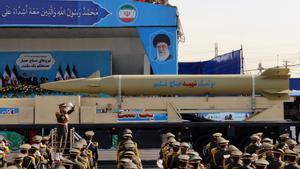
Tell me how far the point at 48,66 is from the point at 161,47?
773 centimetres

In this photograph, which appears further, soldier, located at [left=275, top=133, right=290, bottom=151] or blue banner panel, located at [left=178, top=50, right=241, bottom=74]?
blue banner panel, located at [left=178, top=50, right=241, bottom=74]

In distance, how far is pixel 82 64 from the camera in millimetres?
30828

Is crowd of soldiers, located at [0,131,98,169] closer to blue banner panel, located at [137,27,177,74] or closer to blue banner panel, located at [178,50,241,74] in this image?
blue banner panel, located at [137,27,177,74]

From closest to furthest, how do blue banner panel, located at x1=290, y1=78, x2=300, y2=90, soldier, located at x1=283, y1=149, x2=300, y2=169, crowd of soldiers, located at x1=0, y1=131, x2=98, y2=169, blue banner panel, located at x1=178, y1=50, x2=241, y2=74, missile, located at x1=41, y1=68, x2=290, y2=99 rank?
soldier, located at x1=283, y1=149, x2=300, y2=169
crowd of soldiers, located at x1=0, y1=131, x2=98, y2=169
missile, located at x1=41, y1=68, x2=290, y2=99
blue banner panel, located at x1=178, y1=50, x2=241, y2=74
blue banner panel, located at x1=290, y1=78, x2=300, y2=90

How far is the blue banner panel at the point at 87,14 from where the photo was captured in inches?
1075

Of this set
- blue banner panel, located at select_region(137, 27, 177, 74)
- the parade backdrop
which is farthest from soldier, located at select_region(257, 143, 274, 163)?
the parade backdrop

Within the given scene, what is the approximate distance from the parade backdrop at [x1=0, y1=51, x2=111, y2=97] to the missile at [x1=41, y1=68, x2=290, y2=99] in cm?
1259

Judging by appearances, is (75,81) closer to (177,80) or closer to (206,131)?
(177,80)

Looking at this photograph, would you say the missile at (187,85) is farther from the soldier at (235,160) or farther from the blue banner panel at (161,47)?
the blue banner panel at (161,47)

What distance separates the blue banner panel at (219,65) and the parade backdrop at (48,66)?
7744 millimetres

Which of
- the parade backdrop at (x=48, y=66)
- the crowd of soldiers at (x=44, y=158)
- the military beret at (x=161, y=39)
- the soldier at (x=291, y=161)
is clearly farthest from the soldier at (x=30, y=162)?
the parade backdrop at (x=48, y=66)

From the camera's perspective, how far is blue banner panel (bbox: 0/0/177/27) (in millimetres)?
27312

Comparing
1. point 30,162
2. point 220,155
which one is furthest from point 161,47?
point 30,162

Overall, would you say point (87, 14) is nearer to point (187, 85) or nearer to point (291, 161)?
point (187, 85)
